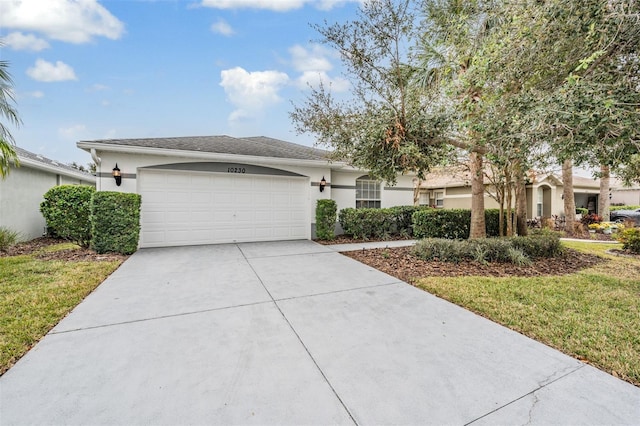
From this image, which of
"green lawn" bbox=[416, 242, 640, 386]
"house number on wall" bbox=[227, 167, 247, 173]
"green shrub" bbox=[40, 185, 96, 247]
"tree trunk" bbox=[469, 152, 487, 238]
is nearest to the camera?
"green lawn" bbox=[416, 242, 640, 386]

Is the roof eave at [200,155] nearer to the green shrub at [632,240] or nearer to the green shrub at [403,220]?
the green shrub at [403,220]

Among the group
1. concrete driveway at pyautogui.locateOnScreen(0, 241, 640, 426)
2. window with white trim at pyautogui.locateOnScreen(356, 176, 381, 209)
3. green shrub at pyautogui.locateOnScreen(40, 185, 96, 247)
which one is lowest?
concrete driveway at pyautogui.locateOnScreen(0, 241, 640, 426)

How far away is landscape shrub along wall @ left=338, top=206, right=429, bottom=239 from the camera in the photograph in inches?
393

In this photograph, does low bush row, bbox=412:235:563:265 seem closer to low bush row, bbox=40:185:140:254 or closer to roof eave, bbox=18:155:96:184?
low bush row, bbox=40:185:140:254

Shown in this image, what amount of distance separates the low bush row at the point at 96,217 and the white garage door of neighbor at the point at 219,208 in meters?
0.99

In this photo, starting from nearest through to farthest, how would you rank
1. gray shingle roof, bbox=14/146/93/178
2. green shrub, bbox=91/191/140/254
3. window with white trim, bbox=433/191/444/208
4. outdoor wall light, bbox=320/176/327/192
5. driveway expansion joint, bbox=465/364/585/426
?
driveway expansion joint, bbox=465/364/585/426, green shrub, bbox=91/191/140/254, gray shingle roof, bbox=14/146/93/178, outdoor wall light, bbox=320/176/327/192, window with white trim, bbox=433/191/444/208

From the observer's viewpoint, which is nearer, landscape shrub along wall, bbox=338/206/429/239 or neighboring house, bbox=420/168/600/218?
landscape shrub along wall, bbox=338/206/429/239

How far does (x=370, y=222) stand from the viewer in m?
10.1

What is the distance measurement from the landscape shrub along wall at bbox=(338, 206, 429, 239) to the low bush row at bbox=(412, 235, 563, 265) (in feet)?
10.5

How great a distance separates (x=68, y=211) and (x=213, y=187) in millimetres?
3643

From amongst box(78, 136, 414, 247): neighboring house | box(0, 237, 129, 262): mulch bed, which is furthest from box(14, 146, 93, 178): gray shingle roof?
box(78, 136, 414, 247): neighboring house

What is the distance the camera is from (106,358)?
2.53m

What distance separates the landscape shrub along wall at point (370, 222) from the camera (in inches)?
393

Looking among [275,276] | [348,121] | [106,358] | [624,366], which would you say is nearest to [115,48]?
[348,121]
